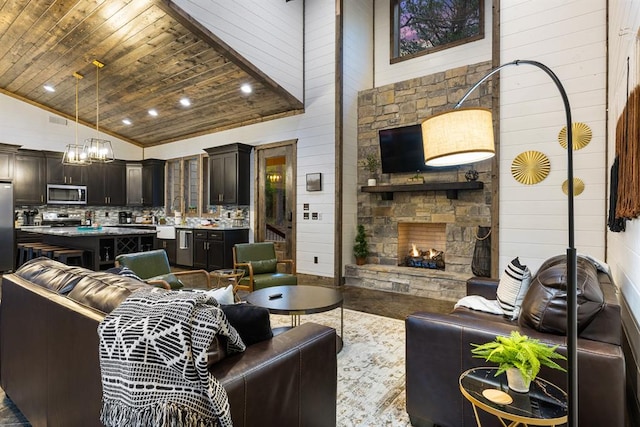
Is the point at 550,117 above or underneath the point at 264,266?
above

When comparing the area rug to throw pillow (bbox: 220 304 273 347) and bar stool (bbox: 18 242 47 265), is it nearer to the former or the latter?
throw pillow (bbox: 220 304 273 347)

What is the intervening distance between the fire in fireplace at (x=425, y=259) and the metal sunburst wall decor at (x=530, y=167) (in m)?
1.85

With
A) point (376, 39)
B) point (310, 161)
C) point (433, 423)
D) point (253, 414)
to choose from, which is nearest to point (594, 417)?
point (433, 423)

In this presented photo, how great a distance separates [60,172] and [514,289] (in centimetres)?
939

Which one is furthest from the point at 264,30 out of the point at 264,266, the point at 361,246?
the point at 361,246

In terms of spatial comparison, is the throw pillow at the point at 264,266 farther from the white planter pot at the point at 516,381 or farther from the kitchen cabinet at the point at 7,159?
the kitchen cabinet at the point at 7,159

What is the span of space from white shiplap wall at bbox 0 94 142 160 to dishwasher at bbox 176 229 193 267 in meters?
3.75

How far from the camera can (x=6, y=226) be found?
663 centimetres

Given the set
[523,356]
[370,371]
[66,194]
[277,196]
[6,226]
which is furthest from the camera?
[66,194]

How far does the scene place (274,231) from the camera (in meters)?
6.91

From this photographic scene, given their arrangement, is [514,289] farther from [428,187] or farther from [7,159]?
[7,159]

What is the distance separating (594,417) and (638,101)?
1521 millimetres

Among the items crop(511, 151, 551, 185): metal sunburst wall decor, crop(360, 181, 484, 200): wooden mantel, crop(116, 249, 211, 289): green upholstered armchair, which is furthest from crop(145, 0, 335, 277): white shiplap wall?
crop(511, 151, 551, 185): metal sunburst wall decor

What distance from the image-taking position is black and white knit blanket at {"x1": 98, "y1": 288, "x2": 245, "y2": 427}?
1.06m
